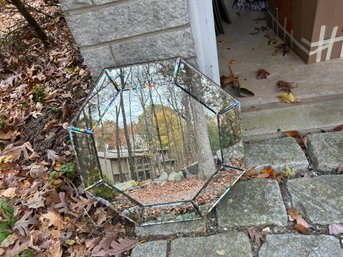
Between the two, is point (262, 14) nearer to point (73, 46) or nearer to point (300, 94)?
point (300, 94)

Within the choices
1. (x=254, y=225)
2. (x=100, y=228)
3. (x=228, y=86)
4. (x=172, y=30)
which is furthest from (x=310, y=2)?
(x=100, y=228)

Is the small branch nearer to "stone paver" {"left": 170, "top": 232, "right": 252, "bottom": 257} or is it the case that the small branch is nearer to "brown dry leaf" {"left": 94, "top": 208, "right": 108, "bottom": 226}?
"brown dry leaf" {"left": 94, "top": 208, "right": 108, "bottom": 226}

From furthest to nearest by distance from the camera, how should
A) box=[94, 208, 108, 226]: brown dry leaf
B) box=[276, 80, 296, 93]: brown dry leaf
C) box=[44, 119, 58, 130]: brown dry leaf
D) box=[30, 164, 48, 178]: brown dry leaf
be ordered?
box=[44, 119, 58, 130]: brown dry leaf → box=[276, 80, 296, 93]: brown dry leaf → box=[30, 164, 48, 178]: brown dry leaf → box=[94, 208, 108, 226]: brown dry leaf

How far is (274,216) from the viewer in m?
1.70

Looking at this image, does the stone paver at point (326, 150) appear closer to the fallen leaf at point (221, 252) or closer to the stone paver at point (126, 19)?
the fallen leaf at point (221, 252)

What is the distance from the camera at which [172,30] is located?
1626 millimetres

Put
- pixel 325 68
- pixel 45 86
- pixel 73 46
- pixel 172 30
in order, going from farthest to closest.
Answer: pixel 73 46 → pixel 45 86 → pixel 325 68 → pixel 172 30

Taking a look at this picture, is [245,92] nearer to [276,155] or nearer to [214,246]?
[276,155]

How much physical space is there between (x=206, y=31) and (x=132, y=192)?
912 millimetres

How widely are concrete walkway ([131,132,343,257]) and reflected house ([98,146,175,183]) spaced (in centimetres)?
30

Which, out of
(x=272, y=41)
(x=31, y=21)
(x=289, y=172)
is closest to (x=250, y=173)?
(x=289, y=172)

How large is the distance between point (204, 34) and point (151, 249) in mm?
1127

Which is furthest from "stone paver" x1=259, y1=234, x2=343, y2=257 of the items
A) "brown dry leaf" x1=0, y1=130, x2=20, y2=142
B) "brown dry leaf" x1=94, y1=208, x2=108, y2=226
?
"brown dry leaf" x1=0, y1=130, x2=20, y2=142

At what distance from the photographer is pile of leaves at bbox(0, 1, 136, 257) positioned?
1.81 meters
